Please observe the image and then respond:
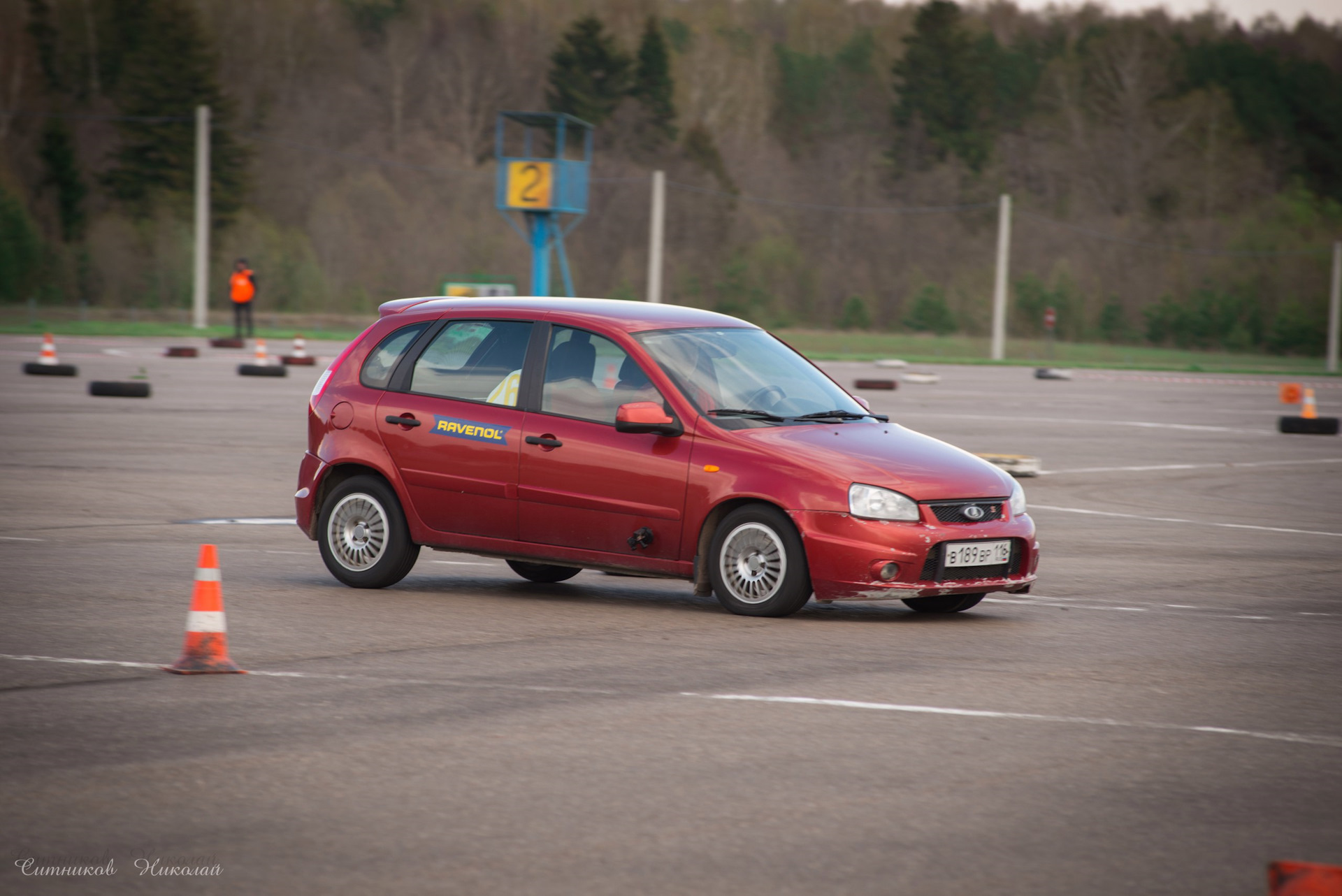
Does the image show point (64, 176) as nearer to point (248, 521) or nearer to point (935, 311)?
point (935, 311)

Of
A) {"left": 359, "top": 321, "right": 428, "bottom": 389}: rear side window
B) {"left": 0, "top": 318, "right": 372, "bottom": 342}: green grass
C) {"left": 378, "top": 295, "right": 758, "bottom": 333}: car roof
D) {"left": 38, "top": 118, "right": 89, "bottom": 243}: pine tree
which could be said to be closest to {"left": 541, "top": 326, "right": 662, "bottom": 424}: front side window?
{"left": 378, "top": 295, "right": 758, "bottom": 333}: car roof

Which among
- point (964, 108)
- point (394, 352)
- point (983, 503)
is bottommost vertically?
point (983, 503)

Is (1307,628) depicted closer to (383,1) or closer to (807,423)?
(807,423)

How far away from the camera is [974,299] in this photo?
300 feet

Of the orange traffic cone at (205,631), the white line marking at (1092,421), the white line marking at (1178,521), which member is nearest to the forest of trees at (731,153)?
the white line marking at (1092,421)

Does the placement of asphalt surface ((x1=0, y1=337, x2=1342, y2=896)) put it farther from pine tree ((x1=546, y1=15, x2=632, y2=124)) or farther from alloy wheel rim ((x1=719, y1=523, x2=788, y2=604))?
pine tree ((x1=546, y1=15, x2=632, y2=124))

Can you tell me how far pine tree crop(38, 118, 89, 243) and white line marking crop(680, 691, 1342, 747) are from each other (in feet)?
296

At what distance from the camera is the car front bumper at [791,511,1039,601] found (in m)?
8.84

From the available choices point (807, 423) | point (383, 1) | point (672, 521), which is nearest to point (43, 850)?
point (672, 521)

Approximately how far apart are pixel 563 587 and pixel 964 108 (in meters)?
97.6

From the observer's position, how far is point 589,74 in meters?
97.5

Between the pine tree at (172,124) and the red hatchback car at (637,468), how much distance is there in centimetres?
8092

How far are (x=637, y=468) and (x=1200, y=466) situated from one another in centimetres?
1268

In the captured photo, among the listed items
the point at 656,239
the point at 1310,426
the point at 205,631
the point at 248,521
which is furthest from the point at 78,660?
the point at 656,239
